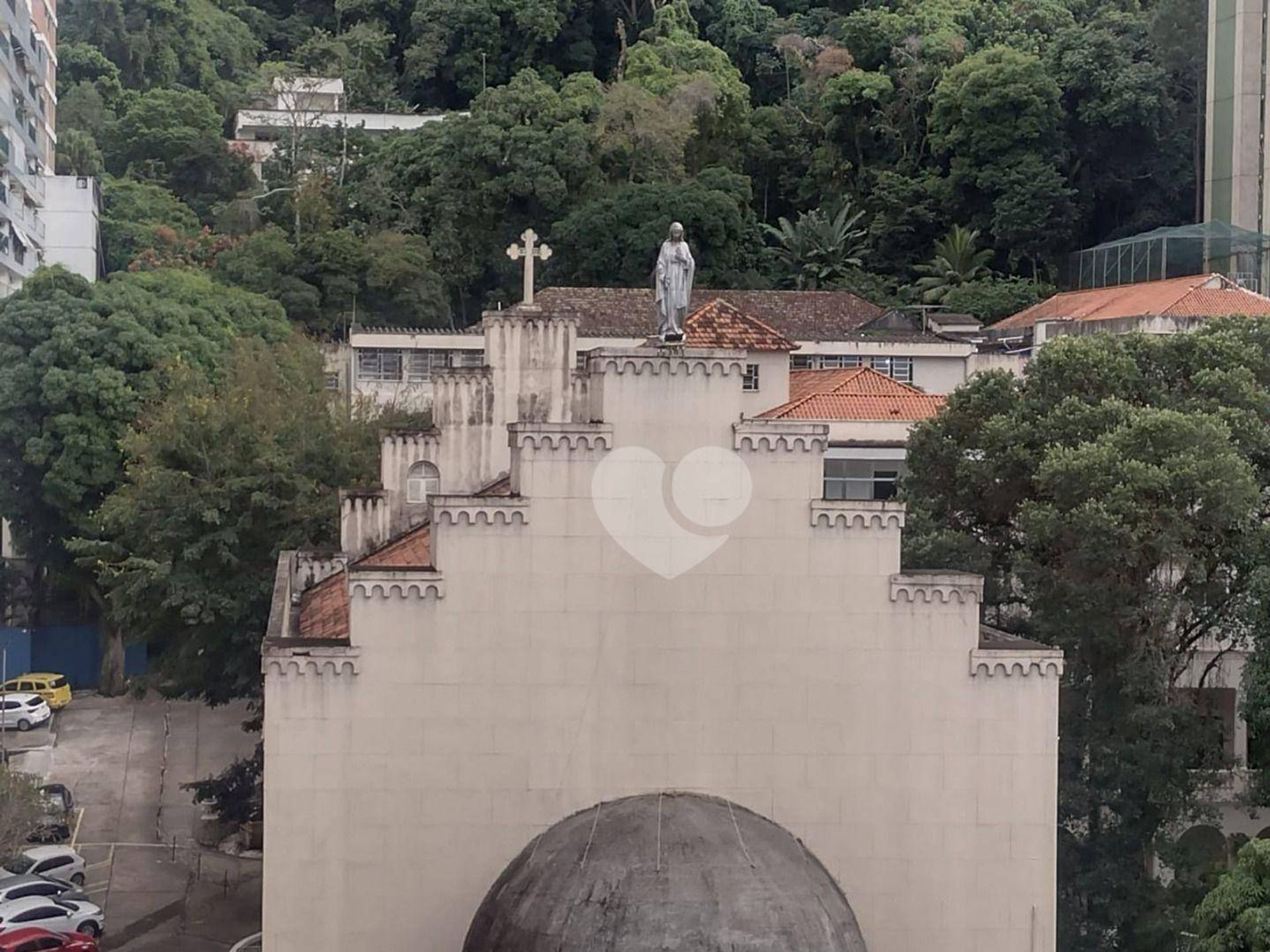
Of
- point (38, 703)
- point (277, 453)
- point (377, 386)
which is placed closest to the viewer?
point (277, 453)

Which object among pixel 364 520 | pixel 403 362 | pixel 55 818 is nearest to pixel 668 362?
pixel 364 520

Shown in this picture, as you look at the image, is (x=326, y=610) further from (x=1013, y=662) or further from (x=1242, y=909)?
(x=1242, y=909)

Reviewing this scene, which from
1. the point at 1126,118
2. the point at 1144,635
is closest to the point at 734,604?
the point at 1144,635

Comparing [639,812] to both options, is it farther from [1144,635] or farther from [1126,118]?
[1126,118]

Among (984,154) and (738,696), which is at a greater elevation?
(984,154)

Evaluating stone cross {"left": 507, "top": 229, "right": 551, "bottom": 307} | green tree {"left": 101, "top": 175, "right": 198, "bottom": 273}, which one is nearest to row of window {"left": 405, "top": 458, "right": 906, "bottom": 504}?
stone cross {"left": 507, "top": 229, "right": 551, "bottom": 307}

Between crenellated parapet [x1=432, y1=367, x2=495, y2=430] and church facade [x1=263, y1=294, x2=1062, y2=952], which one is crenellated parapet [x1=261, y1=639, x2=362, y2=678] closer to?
church facade [x1=263, y1=294, x2=1062, y2=952]

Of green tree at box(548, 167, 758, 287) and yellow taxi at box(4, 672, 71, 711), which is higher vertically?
green tree at box(548, 167, 758, 287)
